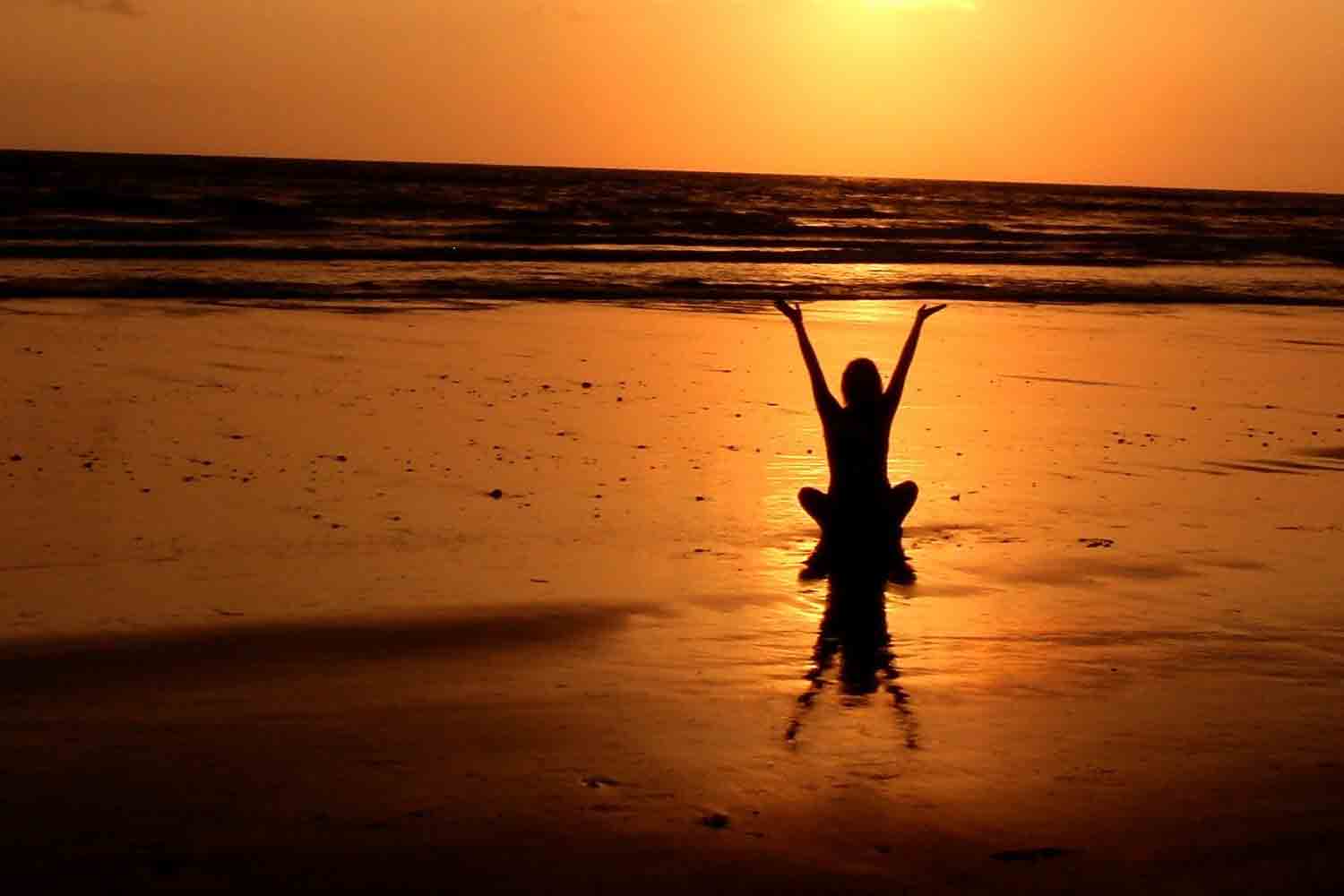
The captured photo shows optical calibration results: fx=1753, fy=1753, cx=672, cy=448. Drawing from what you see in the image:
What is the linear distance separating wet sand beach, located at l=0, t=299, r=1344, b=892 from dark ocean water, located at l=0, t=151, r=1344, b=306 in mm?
12075

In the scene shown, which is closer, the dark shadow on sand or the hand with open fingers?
the dark shadow on sand

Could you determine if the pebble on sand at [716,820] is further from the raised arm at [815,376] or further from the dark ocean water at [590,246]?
the dark ocean water at [590,246]

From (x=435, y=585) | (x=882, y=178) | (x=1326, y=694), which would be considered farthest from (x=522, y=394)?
(x=882, y=178)

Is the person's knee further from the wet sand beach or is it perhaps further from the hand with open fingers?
the hand with open fingers

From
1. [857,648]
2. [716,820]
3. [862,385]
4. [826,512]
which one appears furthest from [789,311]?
[716,820]

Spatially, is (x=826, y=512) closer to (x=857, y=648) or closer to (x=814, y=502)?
(x=814, y=502)

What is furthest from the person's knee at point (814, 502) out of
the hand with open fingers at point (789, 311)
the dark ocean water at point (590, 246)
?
the dark ocean water at point (590, 246)

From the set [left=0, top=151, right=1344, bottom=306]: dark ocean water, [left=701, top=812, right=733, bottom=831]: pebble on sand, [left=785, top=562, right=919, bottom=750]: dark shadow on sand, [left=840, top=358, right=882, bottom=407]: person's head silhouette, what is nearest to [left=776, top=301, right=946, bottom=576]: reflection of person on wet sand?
[left=840, top=358, right=882, bottom=407]: person's head silhouette

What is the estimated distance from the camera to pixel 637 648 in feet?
21.9

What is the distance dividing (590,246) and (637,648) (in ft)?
106

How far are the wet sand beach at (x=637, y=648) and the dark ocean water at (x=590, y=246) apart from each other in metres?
12.1

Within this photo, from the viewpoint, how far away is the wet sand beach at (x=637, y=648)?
185 inches

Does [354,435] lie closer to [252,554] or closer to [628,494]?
[628,494]

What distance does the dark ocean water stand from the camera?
26.5 meters
